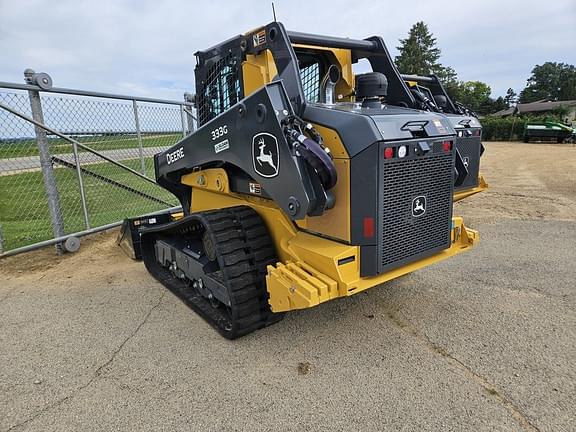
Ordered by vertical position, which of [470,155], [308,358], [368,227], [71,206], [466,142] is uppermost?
[466,142]

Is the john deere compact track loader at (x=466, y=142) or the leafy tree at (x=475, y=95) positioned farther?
the leafy tree at (x=475, y=95)

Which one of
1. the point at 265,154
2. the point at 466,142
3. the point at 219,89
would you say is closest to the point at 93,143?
the point at 219,89

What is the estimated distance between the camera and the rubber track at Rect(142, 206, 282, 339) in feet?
9.96

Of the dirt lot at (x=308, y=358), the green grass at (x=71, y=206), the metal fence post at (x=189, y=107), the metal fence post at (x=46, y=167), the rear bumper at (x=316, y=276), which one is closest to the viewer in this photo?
the dirt lot at (x=308, y=358)

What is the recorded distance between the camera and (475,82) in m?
90.8

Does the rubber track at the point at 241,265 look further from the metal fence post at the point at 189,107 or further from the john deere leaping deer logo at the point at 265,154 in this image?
the metal fence post at the point at 189,107

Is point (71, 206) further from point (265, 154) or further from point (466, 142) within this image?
point (466, 142)

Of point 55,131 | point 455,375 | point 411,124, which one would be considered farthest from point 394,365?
point 55,131

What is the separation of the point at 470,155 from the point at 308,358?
3.59m

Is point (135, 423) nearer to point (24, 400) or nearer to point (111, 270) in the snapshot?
point (24, 400)

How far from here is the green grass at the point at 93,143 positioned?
4.94 metres

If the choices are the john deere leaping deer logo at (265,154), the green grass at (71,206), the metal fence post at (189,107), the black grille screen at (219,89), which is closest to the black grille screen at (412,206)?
the john deere leaping deer logo at (265,154)

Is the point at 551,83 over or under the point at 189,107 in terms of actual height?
over

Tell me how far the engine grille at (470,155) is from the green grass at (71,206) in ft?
15.9
